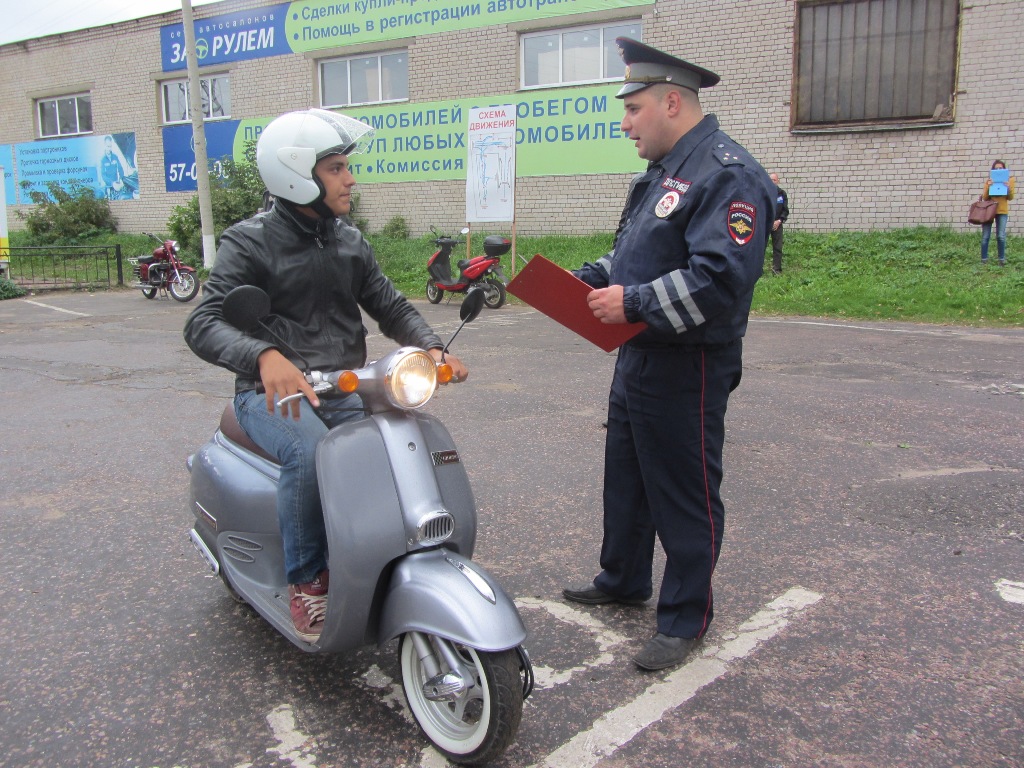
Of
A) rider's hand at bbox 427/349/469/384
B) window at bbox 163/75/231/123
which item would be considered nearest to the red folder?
rider's hand at bbox 427/349/469/384

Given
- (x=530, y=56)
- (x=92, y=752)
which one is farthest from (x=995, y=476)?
(x=530, y=56)

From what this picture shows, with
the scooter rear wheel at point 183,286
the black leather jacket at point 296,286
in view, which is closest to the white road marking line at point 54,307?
the scooter rear wheel at point 183,286

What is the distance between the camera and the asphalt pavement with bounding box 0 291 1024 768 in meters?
2.48

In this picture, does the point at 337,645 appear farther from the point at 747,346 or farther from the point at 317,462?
the point at 747,346

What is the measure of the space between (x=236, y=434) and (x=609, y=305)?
56.4 inches

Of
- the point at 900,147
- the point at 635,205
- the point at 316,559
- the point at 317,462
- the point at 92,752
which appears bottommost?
the point at 92,752

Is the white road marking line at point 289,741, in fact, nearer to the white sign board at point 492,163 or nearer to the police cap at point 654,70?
the police cap at point 654,70

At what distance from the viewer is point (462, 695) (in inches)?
91.2

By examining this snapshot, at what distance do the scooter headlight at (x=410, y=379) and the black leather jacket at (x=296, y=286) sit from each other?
0.36m

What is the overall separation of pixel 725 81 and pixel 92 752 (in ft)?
52.5

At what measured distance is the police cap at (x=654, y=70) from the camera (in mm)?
2773

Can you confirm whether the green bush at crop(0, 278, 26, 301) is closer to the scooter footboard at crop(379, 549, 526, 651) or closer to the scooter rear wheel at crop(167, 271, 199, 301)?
the scooter rear wheel at crop(167, 271, 199, 301)

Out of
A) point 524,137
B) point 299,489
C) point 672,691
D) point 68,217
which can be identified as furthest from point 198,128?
point 672,691

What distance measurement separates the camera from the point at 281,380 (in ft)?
7.89
